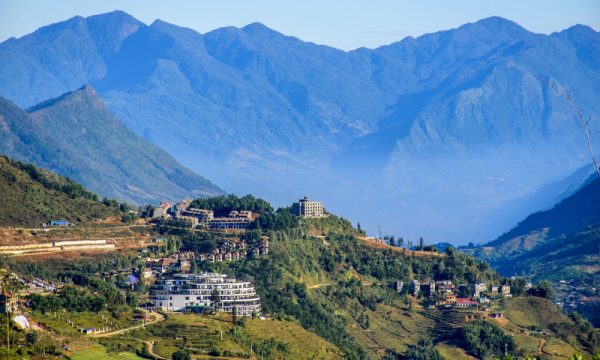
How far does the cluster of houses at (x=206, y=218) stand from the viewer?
386 ft

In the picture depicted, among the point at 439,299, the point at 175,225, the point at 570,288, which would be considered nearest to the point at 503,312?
the point at 439,299

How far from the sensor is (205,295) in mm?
92562

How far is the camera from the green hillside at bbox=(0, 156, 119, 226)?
4230 inches

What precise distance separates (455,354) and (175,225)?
88.7 ft

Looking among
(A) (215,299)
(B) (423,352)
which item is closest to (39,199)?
(A) (215,299)

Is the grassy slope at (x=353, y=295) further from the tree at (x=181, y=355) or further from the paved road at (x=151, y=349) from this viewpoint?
the tree at (x=181, y=355)

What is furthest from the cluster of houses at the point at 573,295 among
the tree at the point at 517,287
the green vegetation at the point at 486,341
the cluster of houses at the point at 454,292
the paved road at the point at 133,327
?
the paved road at the point at 133,327

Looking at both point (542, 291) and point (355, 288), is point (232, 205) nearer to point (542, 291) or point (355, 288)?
point (355, 288)

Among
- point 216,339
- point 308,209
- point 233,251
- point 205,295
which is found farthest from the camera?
point 308,209

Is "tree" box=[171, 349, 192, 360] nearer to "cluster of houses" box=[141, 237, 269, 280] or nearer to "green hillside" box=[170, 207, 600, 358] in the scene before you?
"green hillside" box=[170, 207, 600, 358]

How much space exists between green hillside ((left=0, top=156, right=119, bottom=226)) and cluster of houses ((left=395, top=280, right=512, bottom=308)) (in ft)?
77.0

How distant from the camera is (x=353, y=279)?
11188 cm

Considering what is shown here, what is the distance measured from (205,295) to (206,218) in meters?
28.3

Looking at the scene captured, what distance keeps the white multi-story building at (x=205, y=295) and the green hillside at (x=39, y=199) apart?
53.8 ft
